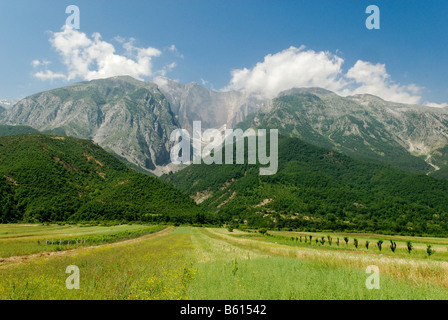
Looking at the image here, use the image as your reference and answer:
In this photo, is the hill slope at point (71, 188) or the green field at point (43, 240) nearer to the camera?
the green field at point (43, 240)

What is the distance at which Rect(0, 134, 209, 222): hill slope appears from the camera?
351 ft

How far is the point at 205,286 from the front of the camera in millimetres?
11617

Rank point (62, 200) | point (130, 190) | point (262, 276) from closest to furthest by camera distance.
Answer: point (262, 276) → point (62, 200) → point (130, 190)

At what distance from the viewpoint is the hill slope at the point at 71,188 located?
107m

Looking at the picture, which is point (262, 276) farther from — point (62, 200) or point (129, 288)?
point (62, 200)

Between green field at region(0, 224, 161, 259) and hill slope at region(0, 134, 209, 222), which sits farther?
hill slope at region(0, 134, 209, 222)

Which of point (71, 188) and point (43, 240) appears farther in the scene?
point (71, 188)

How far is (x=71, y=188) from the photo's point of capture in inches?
5315

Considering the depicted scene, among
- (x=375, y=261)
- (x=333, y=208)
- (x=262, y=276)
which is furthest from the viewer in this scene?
(x=333, y=208)

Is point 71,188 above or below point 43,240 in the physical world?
above
